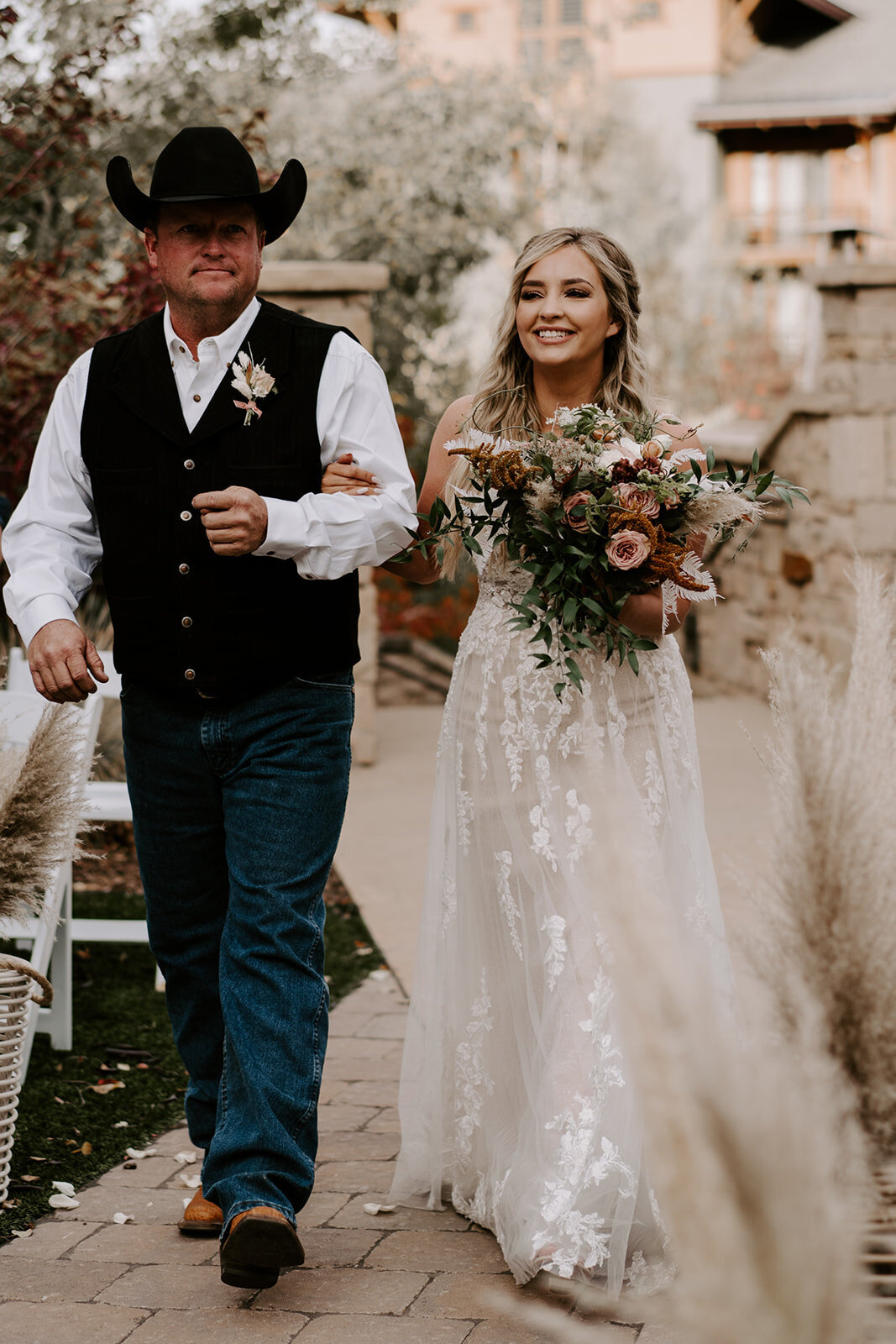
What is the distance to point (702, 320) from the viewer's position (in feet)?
67.8

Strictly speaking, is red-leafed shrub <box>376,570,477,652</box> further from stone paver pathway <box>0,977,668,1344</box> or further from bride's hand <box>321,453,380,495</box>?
bride's hand <box>321,453,380,495</box>

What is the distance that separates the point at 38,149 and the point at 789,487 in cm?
572

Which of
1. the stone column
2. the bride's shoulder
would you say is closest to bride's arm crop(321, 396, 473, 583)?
the bride's shoulder

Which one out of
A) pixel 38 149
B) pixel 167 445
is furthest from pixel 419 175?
pixel 167 445

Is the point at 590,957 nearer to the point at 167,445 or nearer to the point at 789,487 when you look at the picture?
the point at 789,487

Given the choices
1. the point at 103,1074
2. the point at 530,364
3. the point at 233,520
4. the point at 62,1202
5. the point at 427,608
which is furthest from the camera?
the point at 427,608

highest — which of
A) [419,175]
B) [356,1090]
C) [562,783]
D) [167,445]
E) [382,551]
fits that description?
[419,175]

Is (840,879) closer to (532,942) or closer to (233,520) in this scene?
(233,520)

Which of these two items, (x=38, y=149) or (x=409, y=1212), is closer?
(x=409, y=1212)

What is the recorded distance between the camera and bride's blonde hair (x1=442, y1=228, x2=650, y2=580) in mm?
3414

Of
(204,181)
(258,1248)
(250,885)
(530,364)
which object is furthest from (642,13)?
(258,1248)

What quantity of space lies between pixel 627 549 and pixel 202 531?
818 mm

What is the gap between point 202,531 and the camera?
2959 millimetres

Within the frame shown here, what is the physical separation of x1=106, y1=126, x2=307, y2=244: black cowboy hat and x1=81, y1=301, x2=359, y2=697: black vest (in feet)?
0.95
